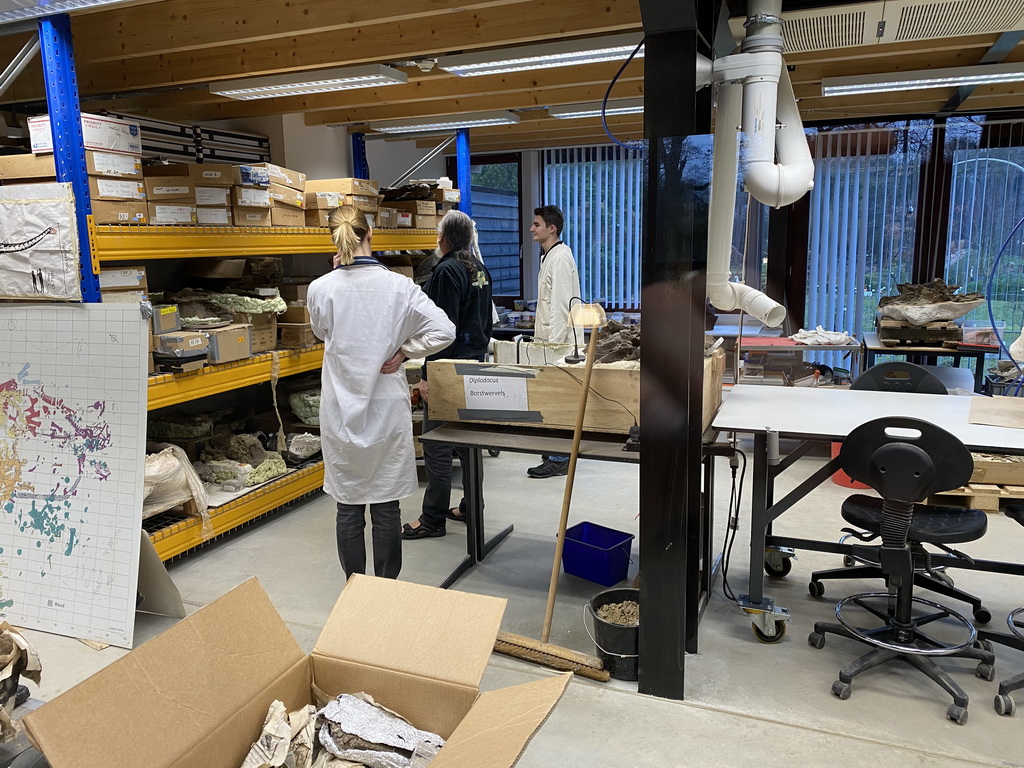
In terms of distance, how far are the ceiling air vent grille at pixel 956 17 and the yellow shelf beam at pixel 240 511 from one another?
146 inches

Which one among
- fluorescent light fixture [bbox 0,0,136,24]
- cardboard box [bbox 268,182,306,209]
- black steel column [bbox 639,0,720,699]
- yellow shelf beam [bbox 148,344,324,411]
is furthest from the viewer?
cardboard box [bbox 268,182,306,209]

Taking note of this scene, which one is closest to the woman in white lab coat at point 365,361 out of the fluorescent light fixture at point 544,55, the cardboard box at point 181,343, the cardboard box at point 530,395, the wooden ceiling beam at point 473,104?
the cardboard box at point 530,395

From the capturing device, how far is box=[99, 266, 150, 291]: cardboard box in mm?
3232

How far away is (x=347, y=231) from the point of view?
112 inches

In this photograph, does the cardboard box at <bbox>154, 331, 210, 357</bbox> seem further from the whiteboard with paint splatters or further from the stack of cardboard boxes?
the stack of cardboard boxes

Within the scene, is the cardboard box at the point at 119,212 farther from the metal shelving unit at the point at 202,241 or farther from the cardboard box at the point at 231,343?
the cardboard box at the point at 231,343

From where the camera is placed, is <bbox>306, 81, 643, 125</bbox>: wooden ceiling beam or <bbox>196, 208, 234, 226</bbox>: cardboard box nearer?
<bbox>196, 208, 234, 226</bbox>: cardboard box

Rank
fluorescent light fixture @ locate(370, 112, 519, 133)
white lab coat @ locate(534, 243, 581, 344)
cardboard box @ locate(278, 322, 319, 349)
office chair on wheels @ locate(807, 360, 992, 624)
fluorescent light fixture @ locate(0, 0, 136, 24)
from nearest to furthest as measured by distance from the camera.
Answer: fluorescent light fixture @ locate(0, 0, 136, 24)
office chair on wheels @ locate(807, 360, 992, 624)
cardboard box @ locate(278, 322, 319, 349)
white lab coat @ locate(534, 243, 581, 344)
fluorescent light fixture @ locate(370, 112, 519, 133)

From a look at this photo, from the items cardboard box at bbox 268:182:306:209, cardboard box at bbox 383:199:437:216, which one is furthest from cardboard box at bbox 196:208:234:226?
cardboard box at bbox 383:199:437:216

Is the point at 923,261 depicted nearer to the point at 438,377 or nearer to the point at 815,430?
the point at 815,430

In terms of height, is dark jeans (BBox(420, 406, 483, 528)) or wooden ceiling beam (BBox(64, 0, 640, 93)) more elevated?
wooden ceiling beam (BBox(64, 0, 640, 93))

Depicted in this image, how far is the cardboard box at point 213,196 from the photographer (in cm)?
380

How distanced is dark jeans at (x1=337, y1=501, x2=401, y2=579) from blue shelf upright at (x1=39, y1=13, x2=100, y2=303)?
1.40 meters

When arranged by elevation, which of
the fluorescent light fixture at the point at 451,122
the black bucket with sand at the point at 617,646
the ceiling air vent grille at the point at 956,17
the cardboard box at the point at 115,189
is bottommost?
the black bucket with sand at the point at 617,646
